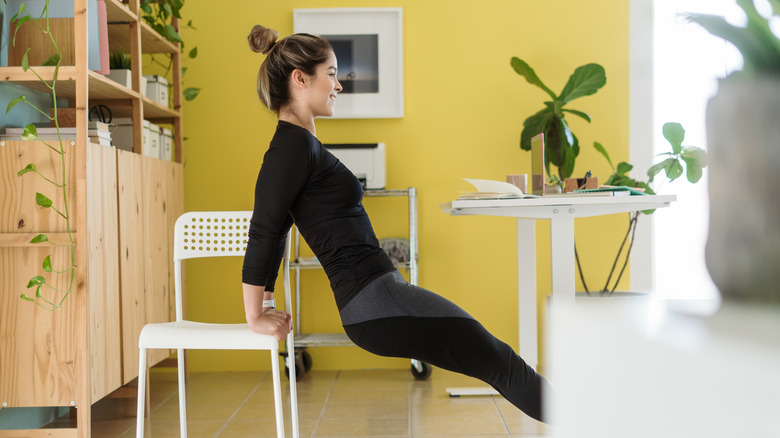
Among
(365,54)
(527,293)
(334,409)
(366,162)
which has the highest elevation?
(365,54)

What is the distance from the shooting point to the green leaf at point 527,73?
10.8ft

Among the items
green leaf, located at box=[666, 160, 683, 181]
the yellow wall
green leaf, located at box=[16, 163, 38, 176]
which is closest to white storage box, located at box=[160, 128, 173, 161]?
the yellow wall

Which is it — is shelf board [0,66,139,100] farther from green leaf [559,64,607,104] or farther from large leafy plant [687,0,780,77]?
large leafy plant [687,0,780,77]

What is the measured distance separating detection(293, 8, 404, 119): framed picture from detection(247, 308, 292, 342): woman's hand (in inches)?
77.1

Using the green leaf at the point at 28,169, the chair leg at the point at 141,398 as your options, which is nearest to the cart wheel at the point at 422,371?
the chair leg at the point at 141,398

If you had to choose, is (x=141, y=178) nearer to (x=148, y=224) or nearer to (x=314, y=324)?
(x=148, y=224)

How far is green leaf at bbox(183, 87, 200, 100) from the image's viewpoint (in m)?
3.37

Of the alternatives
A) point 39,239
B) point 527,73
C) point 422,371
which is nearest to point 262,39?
point 39,239

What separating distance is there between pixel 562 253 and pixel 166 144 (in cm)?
204

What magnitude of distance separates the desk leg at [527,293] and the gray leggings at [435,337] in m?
1.21

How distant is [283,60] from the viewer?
5.75 ft

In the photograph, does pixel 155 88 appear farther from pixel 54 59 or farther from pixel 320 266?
pixel 320 266

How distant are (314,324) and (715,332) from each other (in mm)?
3487

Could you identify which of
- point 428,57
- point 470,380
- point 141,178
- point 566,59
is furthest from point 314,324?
point 566,59
